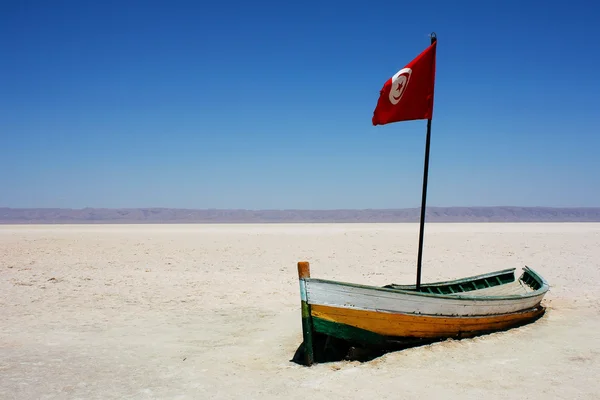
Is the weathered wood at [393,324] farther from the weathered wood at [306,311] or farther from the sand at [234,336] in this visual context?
the sand at [234,336]

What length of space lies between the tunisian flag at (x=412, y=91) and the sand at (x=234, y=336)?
380 cm

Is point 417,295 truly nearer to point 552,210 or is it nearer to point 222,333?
point 222,333

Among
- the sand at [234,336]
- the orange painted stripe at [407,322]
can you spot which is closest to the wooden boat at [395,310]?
the orange painted stripe at [407,322]

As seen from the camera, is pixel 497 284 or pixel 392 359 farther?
pixel 497 284

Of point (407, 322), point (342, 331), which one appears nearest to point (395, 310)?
point (407, 322)

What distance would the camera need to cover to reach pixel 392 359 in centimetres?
716

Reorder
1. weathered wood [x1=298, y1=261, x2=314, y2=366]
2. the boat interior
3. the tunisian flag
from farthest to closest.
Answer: the boat interior < the tunisian flag < weathered wood [x1=298, y1=261, x2=314, y2=366]

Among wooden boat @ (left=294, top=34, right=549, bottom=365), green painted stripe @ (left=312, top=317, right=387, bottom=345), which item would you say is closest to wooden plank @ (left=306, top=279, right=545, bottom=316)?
wooden boat @ (left=294, top=34, right=549, bottom=365)

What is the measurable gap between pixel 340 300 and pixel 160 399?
8.68 ft

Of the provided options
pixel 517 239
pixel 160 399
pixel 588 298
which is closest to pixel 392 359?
pixel 160 399

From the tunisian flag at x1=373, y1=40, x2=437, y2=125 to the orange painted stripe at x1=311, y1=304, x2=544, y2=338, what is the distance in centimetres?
330

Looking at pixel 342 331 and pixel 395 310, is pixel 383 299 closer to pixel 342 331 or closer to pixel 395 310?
pixel 395 310

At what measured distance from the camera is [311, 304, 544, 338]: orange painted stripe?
6785 millimetres

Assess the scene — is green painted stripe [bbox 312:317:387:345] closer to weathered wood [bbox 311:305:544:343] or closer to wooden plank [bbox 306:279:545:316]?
weathered wood [bbox 311:305:544:343]
